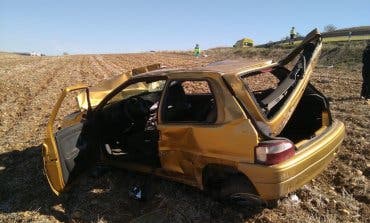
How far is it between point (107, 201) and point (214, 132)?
1.87 m

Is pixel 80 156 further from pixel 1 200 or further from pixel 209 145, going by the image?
pixel 209 145

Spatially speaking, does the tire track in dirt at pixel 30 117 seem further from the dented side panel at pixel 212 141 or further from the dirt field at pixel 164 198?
the dented side panel at pixel 212 141

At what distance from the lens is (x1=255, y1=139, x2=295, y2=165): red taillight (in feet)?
13.6

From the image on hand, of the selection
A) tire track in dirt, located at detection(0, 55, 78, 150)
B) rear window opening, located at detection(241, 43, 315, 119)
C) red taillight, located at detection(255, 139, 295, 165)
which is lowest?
tire track in dirt, located at detection(0, 55, 78, 150)

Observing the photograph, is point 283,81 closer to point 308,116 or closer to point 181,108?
point 308,116

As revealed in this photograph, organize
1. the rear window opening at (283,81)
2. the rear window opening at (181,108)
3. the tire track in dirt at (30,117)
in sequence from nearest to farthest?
the rear window opening at (283,81)
the rear window opening at (181,108)
the tire track in dirt at (30,117)

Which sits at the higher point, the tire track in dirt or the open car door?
the open car door

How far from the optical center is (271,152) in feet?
13.6

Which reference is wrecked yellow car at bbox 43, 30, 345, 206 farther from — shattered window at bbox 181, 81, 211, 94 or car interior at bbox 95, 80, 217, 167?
shattered window at bbox 181, 81, 211, 94

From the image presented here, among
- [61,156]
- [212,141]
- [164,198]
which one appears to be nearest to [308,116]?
[212,141]

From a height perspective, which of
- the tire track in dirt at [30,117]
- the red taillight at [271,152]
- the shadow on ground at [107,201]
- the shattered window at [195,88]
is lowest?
the shadow on ground at [107,201]

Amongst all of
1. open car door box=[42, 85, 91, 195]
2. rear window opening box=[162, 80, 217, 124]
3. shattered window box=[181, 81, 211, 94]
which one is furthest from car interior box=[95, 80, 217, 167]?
shattered window box=[181, 81, 211, 94]

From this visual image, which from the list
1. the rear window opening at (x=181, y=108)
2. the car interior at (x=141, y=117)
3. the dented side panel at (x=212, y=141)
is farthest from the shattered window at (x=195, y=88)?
the dented side panel at (x=212, y=141)

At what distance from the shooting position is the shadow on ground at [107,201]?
4938 millimetres
